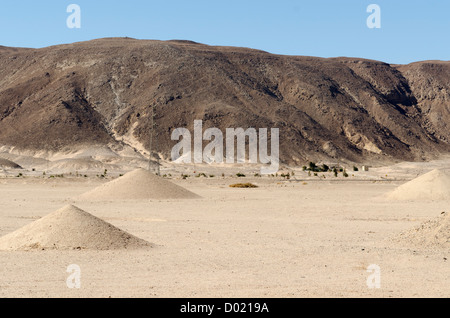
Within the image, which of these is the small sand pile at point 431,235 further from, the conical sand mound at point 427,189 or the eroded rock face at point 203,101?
the eroded rock face at point 203,101

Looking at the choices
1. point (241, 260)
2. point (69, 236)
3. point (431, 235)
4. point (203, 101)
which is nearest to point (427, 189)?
point (431, 235)

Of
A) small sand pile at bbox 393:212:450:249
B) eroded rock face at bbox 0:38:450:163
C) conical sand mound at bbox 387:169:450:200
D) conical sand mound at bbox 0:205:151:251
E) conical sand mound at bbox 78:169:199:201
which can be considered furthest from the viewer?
eroded rock face at bbox 0:38:450:163

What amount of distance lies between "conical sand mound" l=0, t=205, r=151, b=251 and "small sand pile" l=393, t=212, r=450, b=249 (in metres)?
6.26

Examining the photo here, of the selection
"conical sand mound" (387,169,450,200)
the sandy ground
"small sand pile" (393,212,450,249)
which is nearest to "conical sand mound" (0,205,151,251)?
the sandy ground

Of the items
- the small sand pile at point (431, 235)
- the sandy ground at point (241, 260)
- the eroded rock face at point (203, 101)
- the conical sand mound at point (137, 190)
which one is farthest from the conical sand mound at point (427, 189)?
the eroded rock face at point (203, 101)

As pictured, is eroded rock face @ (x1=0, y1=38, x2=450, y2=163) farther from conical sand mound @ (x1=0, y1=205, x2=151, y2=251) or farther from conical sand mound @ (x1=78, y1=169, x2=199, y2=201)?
conical sand mound @ (x1=0, y1=205, x2=151, y2=251)

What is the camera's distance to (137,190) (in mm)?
34594

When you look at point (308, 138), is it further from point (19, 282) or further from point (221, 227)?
point (19, 282)

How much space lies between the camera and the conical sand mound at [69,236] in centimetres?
1476

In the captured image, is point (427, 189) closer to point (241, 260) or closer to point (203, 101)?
point (241, 260)

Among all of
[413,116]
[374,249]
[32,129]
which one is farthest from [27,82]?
[374,249]

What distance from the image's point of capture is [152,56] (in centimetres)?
10975

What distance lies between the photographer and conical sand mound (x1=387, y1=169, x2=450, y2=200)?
33.7 metres

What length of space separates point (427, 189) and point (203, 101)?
66714 millimetres
